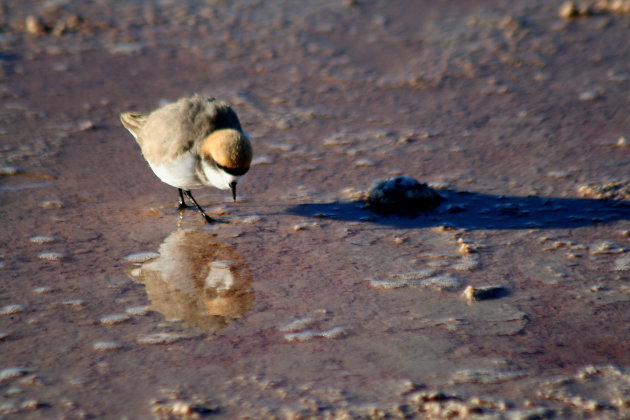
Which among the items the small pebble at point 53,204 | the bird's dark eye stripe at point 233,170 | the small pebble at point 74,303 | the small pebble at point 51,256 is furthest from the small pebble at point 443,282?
the small pebble at point 53,204

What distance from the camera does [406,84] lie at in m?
5.98

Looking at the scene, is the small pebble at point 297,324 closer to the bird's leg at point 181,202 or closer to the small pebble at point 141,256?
the small pebble at point 141,256

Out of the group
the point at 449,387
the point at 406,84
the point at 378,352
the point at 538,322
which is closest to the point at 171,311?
the point at 378,352

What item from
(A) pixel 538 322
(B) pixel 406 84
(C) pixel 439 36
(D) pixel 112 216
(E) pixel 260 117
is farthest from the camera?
(C) pixel 439 36

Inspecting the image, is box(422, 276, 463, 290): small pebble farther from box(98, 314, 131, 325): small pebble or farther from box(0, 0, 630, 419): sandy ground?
box(98, 314, 131, 325): small pebble

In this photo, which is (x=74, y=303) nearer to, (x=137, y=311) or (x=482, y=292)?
(x=137, y=311)

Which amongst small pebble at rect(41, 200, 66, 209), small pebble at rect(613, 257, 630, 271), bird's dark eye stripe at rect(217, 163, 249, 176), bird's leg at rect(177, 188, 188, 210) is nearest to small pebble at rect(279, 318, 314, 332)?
bird's dark eye stripe at rect(217, 163, 249, 176)

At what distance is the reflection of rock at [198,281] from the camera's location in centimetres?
327

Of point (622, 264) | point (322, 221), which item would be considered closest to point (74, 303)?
point (322, 221)

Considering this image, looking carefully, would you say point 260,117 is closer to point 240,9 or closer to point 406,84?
point 406,84

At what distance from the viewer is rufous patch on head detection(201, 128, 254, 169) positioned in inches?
154

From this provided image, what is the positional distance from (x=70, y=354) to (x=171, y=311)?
50cm

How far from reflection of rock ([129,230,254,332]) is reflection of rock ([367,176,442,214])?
98 centimetres

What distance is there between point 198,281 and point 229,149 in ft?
2.54
